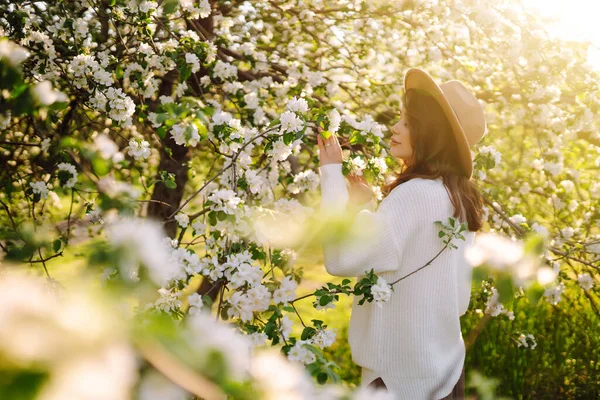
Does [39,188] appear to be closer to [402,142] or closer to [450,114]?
[402,142]

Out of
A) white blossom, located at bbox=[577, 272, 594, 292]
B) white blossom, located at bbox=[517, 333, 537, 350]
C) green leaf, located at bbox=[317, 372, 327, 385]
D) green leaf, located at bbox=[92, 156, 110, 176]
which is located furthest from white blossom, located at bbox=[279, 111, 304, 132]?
white blossom, located at bbox=[577, 272, 594, 292]

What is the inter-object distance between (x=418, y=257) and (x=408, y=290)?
132mm

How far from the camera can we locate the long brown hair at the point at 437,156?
79.7 inches

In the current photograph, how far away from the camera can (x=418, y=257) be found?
6.35 ft

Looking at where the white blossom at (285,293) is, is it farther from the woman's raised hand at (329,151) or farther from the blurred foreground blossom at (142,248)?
the blurred foreground blossom at (142,248)

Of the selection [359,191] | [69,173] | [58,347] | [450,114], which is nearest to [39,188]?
[69,173]

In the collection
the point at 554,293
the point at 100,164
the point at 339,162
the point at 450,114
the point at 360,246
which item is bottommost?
the point at 554,293

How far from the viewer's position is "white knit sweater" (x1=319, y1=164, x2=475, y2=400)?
1.86 m

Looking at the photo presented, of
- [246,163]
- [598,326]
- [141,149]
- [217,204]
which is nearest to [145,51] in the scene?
[141,149]

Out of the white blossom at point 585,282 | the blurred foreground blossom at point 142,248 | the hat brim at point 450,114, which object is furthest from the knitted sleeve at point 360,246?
the white blossom at point 585,282

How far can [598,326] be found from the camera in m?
4.27

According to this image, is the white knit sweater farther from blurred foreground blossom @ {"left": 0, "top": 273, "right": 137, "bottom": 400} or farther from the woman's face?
blurred foreground blossom @ {"left": 0, "top": 273, "right": 137, "bottom": 400}

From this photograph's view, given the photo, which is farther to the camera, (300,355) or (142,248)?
(300,355)

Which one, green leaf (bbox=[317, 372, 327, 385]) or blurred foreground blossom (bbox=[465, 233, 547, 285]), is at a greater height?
blurred foreground blossom (bbox=[465, 233, 547, 285])
